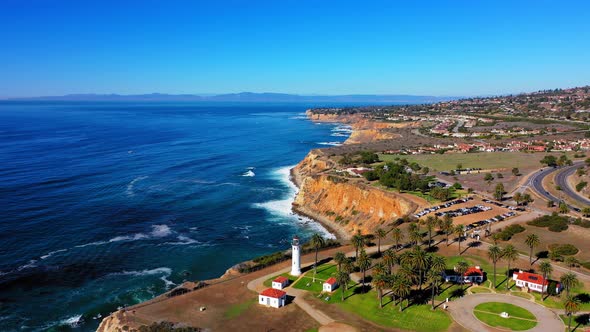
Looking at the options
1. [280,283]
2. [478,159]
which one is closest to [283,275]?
[280,283]

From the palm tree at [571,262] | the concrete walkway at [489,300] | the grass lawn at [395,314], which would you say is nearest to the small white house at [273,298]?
the grass lawn at [395,314]

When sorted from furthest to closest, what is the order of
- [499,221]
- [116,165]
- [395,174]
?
[116,165], [395,174], [499,221]

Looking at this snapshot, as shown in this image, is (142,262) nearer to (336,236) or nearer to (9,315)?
(9,315)

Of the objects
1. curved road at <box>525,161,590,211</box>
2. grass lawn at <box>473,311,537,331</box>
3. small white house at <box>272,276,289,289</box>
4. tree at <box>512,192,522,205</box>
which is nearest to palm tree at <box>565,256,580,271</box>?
grass lawn at <box>473,311,537,331</box>

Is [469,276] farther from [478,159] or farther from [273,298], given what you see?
[478,159]

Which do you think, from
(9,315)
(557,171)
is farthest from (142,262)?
(557,171)

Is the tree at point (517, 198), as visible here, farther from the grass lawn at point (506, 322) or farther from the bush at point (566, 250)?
the grass lawn at point (506, 322)
